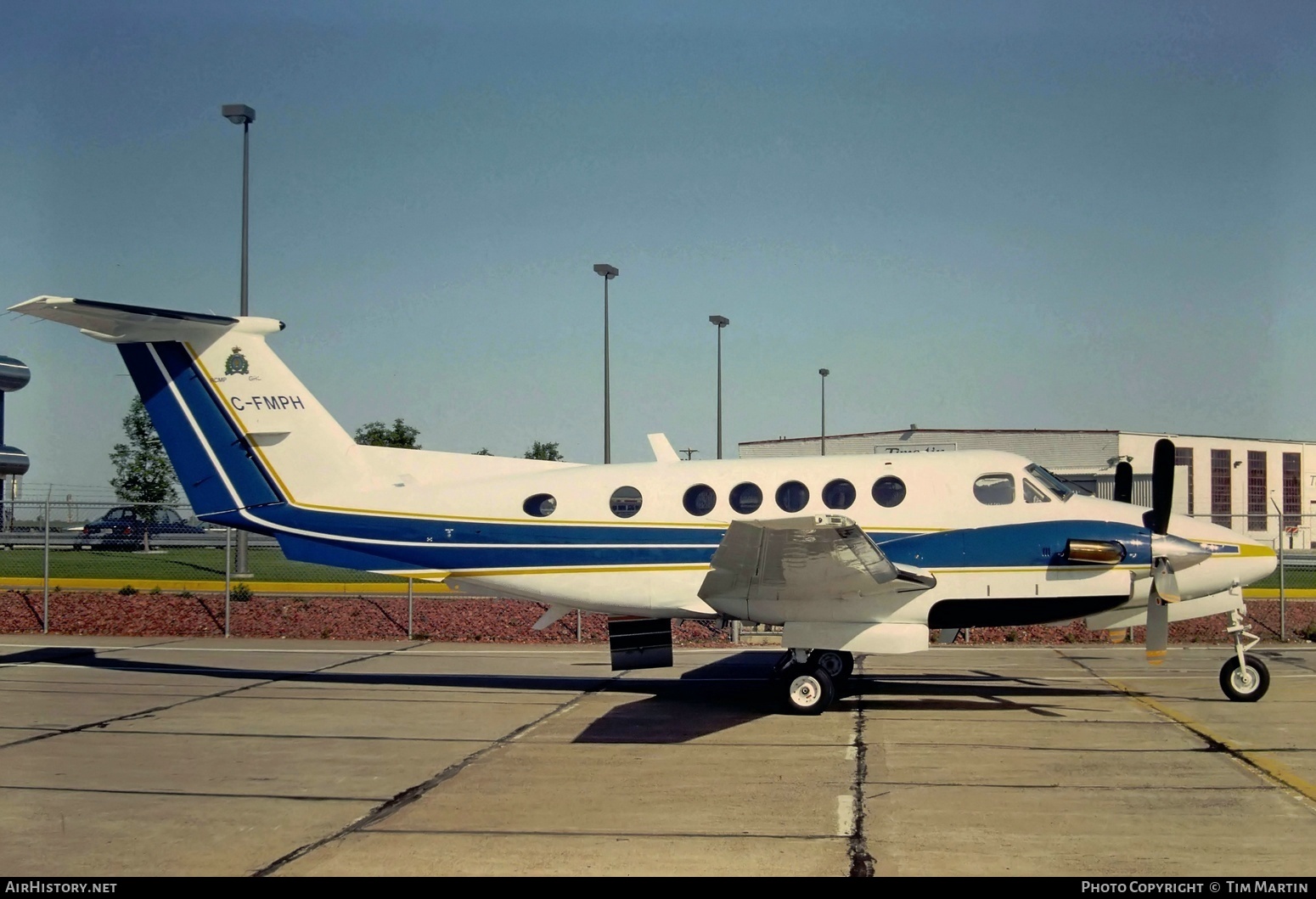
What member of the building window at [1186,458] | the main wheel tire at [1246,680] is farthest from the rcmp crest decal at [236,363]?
the building window at [1186,458]

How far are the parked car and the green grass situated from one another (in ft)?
2.28

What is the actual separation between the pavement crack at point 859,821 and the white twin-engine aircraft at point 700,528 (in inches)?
74.6

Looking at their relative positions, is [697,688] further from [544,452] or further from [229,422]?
[544,452]

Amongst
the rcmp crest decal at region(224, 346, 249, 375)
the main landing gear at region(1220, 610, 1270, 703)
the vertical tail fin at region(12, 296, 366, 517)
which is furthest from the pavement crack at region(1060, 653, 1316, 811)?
the rcmp crest decal at region(224, 346, 249, 375)

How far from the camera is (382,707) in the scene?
490 inches

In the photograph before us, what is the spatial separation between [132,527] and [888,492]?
21493 mm

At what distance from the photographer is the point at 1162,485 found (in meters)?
11.8

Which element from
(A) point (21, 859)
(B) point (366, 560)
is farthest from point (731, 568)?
(A) point (21, 859)

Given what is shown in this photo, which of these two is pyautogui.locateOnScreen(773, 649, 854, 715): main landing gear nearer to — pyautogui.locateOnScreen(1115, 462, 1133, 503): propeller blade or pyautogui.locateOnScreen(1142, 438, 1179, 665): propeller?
pyautogui.locateOnScreen(1142, 438, 1179, 665): propeller

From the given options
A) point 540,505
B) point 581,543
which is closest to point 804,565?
point 581,543

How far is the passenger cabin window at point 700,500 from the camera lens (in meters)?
12.9

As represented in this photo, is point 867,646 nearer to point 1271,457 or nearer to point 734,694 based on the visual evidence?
point 734,694

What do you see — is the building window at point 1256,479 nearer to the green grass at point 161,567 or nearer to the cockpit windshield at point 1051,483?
the green grass at point 161,567

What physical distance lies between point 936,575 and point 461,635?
35.0ft
